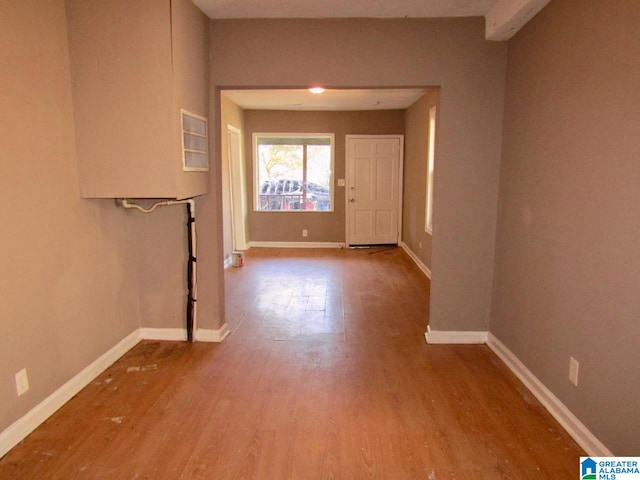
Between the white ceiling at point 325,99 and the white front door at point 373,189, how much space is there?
669mm

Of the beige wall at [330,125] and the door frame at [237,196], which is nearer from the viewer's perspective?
the door frame at [237,196]

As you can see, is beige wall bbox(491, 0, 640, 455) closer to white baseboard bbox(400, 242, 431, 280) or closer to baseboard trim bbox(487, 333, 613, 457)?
baseboard trim bbox(487, 333, 613, 457)

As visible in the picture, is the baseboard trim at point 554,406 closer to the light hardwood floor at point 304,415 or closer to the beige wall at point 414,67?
the light hardwood floor at point 304,415

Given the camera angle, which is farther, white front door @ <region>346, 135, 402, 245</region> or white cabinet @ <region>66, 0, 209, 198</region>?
white front door @ <region>346, 135, 402, 245</region>

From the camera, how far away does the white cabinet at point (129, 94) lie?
266 cm

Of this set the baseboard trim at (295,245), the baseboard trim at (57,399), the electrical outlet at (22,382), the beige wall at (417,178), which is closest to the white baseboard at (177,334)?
the baseboard trim at (57,399)

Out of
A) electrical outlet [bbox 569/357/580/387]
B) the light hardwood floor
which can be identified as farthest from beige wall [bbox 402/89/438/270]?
electrical outlet [bbox 569/357/580/387]

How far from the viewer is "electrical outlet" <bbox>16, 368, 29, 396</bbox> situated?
7.51 feet

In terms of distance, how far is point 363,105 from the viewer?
23.6ft

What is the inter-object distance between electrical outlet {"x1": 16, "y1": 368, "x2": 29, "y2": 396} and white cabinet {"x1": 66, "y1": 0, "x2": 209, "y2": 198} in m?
1.11

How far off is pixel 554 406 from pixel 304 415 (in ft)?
4.79

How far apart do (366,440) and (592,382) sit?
3.89ft

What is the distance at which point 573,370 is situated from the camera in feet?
7.74

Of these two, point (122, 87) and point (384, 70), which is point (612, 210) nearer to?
point (384, 70)
